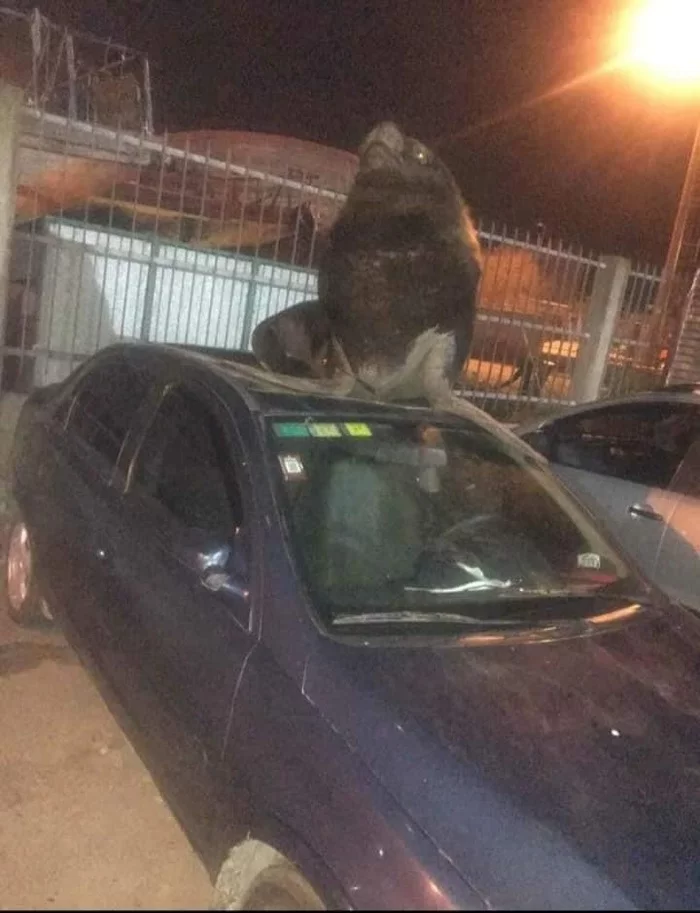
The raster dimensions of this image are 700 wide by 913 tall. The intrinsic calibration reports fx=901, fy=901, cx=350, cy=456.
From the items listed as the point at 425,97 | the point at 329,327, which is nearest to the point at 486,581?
the point at 329,327

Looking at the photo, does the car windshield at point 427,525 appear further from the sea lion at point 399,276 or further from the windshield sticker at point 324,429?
the sea lion at point 399,276

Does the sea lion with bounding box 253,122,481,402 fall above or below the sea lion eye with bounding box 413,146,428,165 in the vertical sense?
below

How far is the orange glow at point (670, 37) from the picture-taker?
6934mm

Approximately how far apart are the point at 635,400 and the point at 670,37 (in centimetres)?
384

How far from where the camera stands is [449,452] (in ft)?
10.1

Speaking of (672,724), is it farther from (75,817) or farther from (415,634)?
(75,817)

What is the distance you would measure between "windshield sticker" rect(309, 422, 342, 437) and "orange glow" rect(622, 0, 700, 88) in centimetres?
580

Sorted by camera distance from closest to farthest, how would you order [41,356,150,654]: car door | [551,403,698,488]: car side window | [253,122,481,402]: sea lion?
1. [41,356,150,654]: car door
2. [253,122,481,402]: sea lion
3. [551,403,698,488]: car side window

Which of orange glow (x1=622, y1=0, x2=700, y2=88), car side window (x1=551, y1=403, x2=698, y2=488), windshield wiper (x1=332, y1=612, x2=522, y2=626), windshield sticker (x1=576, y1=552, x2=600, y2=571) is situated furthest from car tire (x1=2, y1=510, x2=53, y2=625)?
orange glow (x1=622, y1=0, x2=700, y2=88)

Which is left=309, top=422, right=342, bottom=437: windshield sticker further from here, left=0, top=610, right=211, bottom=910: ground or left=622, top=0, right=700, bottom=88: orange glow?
left=622, top=0, right=700, bottom=88: orange glow

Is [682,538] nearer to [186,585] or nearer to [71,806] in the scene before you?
[186,585]

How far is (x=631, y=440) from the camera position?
4949mm

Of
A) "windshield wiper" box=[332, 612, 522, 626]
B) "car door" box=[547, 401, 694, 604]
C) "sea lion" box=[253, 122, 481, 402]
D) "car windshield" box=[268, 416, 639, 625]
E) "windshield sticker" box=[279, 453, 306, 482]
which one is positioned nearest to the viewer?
"windshield wiper" box=[332, 612, 522, 626]

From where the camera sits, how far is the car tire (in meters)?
3.95
